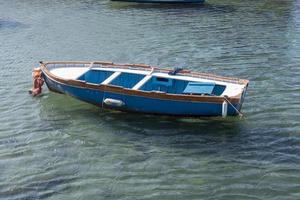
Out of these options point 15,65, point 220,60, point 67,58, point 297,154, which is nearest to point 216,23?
point 220,60

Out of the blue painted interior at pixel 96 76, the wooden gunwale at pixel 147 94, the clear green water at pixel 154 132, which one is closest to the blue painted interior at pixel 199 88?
the wooden gunwale at pixel 147 94

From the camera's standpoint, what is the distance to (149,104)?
71.4 ft

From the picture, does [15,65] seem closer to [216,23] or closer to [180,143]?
[180,143]

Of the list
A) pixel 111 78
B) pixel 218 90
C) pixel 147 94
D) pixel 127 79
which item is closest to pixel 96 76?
pixel 111 78

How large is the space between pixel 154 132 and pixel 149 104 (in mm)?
1623

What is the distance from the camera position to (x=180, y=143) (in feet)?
64.3

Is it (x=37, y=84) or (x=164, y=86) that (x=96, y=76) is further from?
(x=164, y=86)

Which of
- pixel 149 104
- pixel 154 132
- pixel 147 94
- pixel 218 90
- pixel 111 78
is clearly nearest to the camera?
pixel 154 132

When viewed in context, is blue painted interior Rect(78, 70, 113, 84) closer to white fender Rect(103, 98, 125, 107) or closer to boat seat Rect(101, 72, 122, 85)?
boat seat Rect(101, 72, 122, 85)

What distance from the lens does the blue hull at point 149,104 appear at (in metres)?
20.8

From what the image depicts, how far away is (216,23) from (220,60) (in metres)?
12.4

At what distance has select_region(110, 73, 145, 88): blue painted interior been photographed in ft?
79.2

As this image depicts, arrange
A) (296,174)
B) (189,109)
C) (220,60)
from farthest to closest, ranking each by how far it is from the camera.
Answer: (220,60), (189,109), (296,174)

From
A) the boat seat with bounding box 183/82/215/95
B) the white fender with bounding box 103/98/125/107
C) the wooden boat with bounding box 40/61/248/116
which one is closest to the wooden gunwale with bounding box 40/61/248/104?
the wooden boat with bounding box 40/61/248/116
